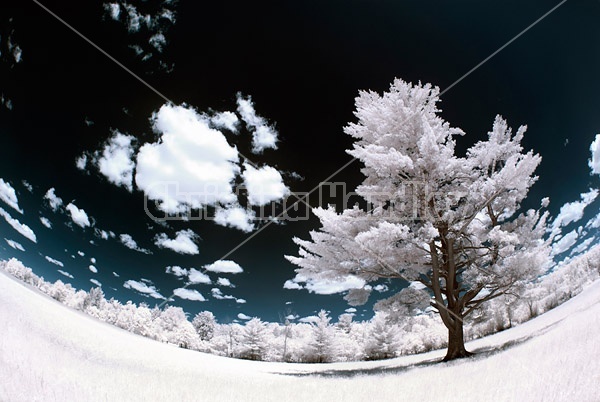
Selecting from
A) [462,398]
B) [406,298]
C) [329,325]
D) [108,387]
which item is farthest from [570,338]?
[329,325]

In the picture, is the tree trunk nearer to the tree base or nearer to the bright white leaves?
the tree base

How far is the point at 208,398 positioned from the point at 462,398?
3800 mm

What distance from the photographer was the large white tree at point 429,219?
27.0ft

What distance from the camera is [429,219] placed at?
27.3 feet

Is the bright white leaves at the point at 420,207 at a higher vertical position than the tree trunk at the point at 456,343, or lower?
higher

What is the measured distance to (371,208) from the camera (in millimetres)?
10047

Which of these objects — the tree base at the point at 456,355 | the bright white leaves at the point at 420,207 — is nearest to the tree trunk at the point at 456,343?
the tree base at the point at 456,355

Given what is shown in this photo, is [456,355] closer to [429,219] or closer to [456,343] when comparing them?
[456,343]

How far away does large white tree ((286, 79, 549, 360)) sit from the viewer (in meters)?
8.24

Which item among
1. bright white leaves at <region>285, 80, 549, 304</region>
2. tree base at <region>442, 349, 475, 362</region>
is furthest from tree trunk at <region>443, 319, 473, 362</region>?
bright white leaves at <region>285, 80, 549, 304</region>

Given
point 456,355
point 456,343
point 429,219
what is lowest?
point 456,355

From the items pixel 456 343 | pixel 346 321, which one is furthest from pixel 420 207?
pixel 346 321

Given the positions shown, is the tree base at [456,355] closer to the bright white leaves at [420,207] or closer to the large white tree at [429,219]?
the large white tree at [429,219]

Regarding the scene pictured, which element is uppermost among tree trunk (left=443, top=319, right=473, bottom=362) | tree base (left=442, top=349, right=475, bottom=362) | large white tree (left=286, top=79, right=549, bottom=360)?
large white tree (left=286, top=79, right=549, bottom=360)
